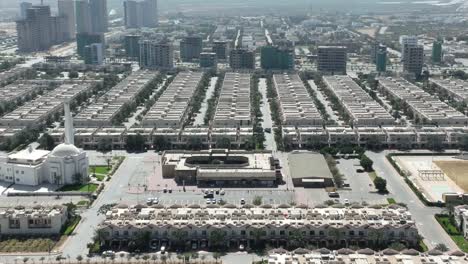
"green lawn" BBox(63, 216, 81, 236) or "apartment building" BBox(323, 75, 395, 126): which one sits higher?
"apartment building" BBox(323, 75, 395, 126)

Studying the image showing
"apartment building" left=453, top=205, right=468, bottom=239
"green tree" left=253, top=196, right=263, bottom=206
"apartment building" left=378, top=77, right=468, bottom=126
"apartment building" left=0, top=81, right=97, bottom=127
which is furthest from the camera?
"apartment building" left=0, top=81, right=97, bottom=127

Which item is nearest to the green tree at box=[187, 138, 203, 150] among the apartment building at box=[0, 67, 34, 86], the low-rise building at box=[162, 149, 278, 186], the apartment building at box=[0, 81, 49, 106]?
the low-rise building at box=[162, 149, 278, 186]

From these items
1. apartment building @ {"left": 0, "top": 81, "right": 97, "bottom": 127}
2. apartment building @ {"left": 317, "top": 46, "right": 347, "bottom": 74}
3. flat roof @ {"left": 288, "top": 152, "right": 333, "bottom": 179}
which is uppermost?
apartment building @ {"left": 317, "top": 46, "right": 347, "bottom": 74}

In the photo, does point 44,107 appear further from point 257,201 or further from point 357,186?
point 357,186

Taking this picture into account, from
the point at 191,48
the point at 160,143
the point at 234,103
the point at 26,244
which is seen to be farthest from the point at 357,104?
the point at 191,48

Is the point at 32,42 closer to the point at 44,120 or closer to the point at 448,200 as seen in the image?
the point at 44,120

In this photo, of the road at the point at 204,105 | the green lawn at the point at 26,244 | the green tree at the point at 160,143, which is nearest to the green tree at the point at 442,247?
the green lawn at the point at 26,244

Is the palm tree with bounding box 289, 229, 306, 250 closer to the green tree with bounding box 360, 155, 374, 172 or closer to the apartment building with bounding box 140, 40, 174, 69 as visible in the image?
the green tree with bounding box 360, 155, 374, 172
